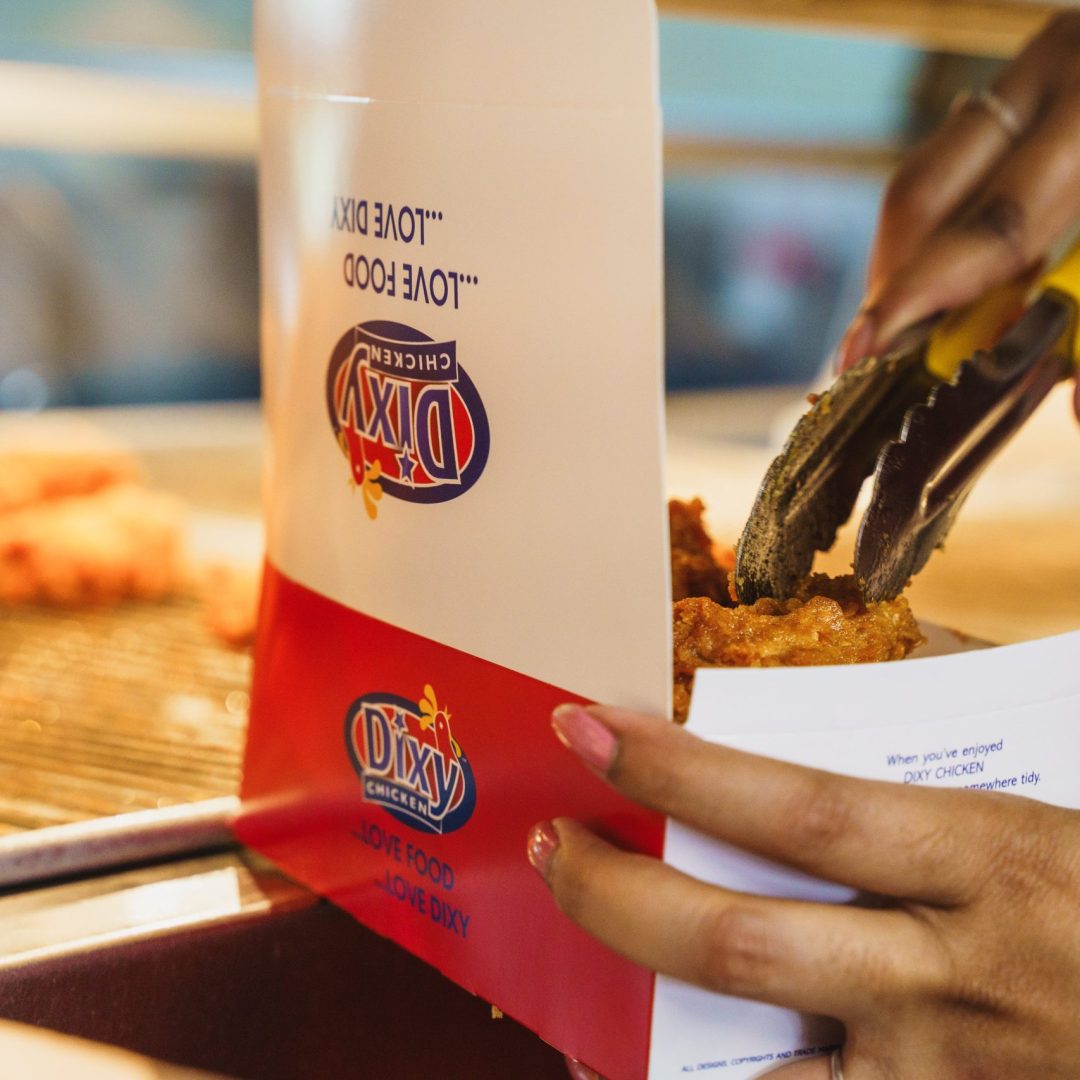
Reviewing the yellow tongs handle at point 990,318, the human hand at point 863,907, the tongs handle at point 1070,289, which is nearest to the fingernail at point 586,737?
the human hand at point 863,907

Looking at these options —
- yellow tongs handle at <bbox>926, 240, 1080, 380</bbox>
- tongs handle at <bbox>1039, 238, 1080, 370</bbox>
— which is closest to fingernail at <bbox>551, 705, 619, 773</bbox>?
yellow tongs handle at <bbox>926, 240, 1080, 380</bbox>

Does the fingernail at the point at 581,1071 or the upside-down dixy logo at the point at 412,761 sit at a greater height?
the upside-down dixy logo at the point at 412,761

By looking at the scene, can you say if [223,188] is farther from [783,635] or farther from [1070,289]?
[783,635]

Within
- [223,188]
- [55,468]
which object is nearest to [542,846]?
[55,468]

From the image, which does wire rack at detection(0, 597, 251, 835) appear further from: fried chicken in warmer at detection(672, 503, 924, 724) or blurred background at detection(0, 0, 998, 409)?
blurred background at detection(0, 0, 998, 409)

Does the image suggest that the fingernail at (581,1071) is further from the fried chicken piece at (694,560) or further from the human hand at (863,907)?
the fried chicken piece at (694,560)
